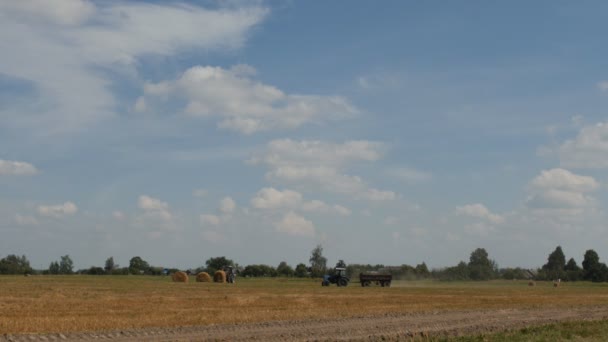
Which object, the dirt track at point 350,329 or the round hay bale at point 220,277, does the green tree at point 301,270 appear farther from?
the dirt track at point 350,329


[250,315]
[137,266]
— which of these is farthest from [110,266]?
[250,315]

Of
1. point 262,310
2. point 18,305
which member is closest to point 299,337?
point 262,310

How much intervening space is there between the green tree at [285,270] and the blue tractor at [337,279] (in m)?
71.4

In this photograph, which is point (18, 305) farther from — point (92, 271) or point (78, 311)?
point (92, 271)

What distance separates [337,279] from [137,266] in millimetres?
94444

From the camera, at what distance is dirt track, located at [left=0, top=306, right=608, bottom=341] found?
1977cm

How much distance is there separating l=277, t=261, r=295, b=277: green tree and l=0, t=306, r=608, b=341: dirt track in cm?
10761

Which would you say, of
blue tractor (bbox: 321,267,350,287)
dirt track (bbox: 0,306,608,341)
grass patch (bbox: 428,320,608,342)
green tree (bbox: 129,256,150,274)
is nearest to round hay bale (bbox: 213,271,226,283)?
blue tractor (bbox: 321,267,350,287)

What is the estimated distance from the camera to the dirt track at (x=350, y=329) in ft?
64.8

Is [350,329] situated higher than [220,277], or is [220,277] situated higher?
[220,277]

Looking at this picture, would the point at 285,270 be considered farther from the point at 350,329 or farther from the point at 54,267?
the point at 350,329

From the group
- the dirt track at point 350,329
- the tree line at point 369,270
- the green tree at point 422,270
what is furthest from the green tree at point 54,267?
the dirt track at point 350,329

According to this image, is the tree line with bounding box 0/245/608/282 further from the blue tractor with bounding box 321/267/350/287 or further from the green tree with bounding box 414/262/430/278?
the blue tractor with bounding box 321/267/350/287

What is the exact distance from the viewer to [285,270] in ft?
458
